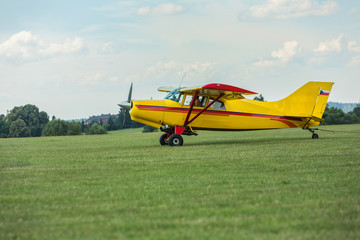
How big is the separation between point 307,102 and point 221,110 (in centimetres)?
457

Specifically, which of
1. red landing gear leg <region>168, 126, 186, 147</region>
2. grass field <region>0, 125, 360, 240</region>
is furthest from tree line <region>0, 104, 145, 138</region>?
grass field <region>0, 125, 360, 240</region>

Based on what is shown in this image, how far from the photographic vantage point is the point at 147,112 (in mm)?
17234

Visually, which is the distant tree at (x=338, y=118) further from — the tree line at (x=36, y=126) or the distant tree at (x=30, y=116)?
the distant tree at (x=30, y=116)

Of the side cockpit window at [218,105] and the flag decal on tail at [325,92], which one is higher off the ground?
the flag decal on tail at [325,92]

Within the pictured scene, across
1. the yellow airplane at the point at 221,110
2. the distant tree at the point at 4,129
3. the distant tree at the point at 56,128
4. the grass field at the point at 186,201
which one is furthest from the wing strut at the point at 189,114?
the distant tree at the point at 4,129

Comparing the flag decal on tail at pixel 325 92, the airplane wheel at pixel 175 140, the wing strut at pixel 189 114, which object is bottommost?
the airplane wheel at pixel 175 140

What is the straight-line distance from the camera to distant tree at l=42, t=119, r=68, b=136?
58.6 meters

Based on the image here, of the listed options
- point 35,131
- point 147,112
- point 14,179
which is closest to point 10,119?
point 35,131

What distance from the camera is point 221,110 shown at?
18062 mm

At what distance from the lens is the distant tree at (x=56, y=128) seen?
58566 millimetres

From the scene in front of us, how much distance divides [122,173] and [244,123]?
10.7 meters

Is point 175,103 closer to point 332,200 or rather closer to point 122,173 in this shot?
point 122,173

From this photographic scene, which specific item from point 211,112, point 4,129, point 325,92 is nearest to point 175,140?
point 211,112

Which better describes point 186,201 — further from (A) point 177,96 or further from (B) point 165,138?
(B) point 165,138
